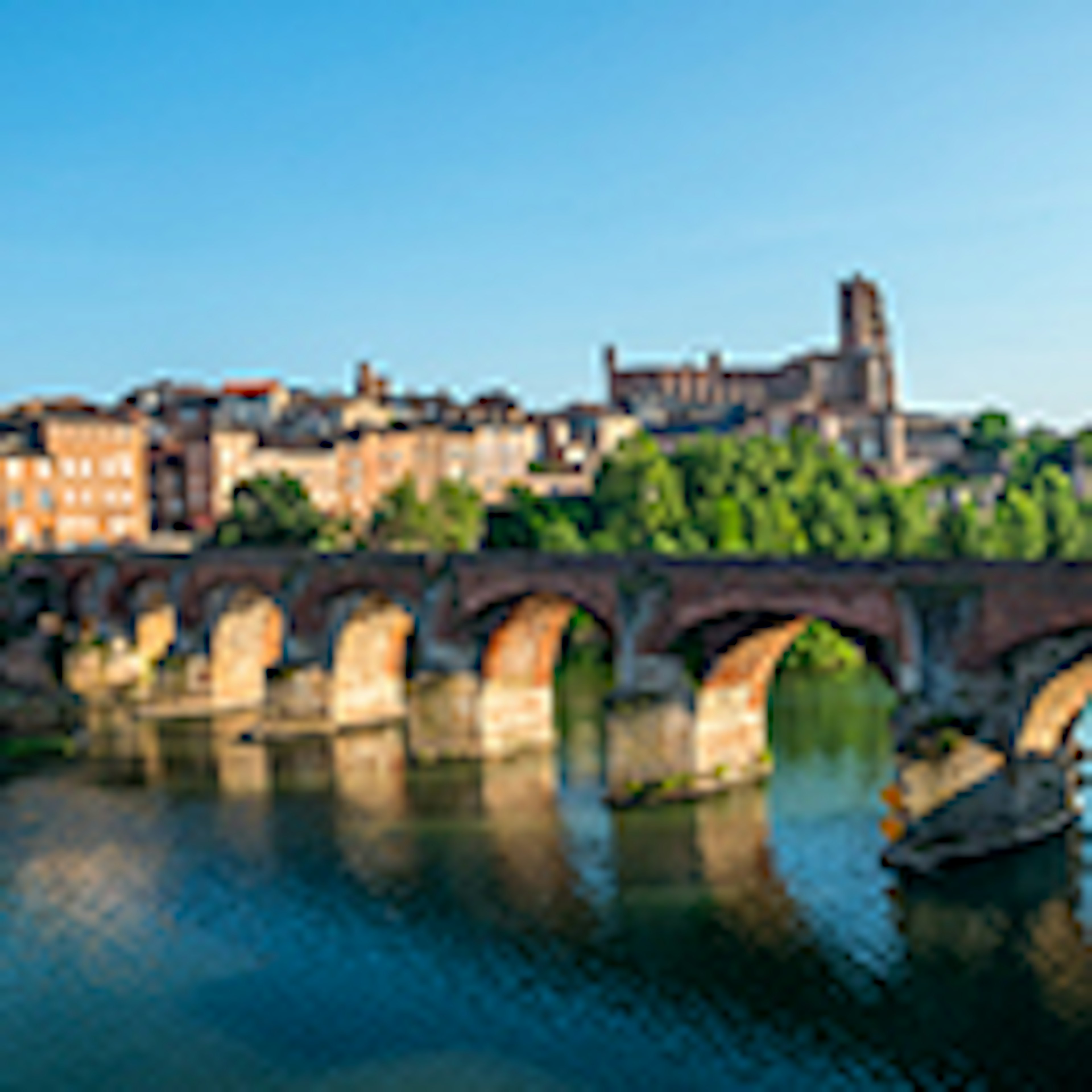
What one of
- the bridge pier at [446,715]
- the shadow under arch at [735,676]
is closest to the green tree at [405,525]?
the bridge pier at [446,715]

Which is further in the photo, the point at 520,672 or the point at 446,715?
the point at 520,672

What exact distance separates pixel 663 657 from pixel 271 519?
54.2 metres

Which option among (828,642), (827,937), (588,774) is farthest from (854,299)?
(827,937)

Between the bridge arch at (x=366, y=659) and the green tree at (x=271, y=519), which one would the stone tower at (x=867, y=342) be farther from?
the bridge arch at (x=366, y=659)

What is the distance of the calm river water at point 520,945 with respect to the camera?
2588 centimetres

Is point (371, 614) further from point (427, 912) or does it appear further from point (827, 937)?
point (827, 937)

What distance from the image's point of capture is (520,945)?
31484 mm

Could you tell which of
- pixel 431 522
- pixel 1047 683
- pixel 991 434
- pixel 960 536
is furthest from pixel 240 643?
pixel 991 434

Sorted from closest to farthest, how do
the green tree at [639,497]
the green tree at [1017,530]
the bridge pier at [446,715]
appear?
the bridge pier at [446,715], the green tree at [1017,530], the green tree at [639,497]

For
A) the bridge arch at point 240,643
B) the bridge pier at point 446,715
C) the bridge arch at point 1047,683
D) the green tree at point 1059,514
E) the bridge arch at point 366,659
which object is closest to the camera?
the bridge arch at point 1047,683

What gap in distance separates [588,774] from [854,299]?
11818cm

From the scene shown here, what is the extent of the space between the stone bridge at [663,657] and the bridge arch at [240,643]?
0.10 m

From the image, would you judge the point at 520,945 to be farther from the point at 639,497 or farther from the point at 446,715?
the point at 639,497

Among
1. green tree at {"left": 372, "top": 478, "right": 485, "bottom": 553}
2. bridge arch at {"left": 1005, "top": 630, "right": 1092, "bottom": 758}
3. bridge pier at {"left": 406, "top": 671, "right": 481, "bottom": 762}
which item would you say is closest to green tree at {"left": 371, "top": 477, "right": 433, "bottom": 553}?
green tree at {"left": 372, "top": 478, "right": 485, "bottom": 553}
